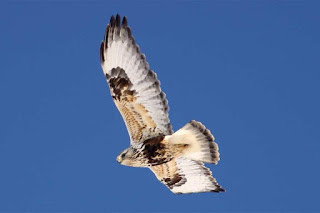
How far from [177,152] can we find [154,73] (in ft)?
4.70

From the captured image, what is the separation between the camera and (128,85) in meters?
9.41

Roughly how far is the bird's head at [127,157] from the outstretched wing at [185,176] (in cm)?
93

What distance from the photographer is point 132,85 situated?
30.8 feet

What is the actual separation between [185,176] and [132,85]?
215 centimetres

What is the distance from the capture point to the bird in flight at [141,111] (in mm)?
9266

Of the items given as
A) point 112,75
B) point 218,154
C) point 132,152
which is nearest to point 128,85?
point 112,75

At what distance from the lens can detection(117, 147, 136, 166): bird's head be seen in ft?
31.0

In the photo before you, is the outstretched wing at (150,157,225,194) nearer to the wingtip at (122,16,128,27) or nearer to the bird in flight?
the bird in flight

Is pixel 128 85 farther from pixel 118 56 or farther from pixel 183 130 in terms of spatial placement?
pixel 183 130

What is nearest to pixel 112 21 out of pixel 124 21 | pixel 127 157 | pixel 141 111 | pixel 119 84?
pixel 124 21

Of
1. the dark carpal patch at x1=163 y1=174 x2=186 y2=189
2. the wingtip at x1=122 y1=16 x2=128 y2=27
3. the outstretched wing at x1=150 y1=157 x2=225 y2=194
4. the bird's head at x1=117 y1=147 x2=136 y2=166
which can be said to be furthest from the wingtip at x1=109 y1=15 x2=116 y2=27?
the dark carpal patch at x1=163 y1=174 x2=186 y2=189

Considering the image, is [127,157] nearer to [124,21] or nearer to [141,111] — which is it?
[141,111]

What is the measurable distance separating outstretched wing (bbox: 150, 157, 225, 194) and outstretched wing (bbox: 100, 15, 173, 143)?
40.7 inches

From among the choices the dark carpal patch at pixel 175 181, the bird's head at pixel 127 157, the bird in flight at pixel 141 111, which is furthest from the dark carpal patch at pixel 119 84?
the dark carpal patch at pixel 175 181
